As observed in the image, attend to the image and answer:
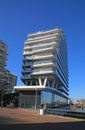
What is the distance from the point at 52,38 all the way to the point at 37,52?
25.5 ft

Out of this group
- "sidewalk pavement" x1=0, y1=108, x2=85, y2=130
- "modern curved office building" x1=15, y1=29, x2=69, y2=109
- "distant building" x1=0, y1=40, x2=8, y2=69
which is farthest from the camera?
"distant building" x1=0, y1=40, x2=8, y2=69

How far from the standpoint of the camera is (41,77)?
292 feet

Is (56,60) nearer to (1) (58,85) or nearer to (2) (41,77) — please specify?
(2) (41,77)

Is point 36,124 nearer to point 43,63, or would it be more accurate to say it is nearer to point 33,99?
point 33,99

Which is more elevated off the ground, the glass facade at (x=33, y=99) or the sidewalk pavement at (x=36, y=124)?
the glass facade at (x=33, y=99)

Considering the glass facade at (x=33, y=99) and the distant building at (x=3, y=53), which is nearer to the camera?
the glass facade at (x=33, y=99)

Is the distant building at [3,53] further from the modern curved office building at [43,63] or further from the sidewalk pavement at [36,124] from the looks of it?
the sidewalk pavement at [36,124]

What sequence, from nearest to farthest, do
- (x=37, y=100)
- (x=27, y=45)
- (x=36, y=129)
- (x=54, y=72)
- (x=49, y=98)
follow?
(x=36, y=129), (x=37, y=100), (x=49, y=98), (x=54, y=72), (x=27, y=45)

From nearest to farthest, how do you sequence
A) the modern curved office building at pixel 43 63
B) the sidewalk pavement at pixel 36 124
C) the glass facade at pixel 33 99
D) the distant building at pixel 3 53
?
the sidewalk pavement at pixel 36 124 < the glass facade at pixel 33 99 < the modern curved office building at pixel 43 63 < the distant building at pixel 3 53

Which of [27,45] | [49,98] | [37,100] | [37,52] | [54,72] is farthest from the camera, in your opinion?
[27,45]

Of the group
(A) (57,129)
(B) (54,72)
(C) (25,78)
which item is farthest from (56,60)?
(A) (57,129)

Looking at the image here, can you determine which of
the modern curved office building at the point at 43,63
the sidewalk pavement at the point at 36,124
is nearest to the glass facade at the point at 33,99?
the modern curved office building at the point at 43,63

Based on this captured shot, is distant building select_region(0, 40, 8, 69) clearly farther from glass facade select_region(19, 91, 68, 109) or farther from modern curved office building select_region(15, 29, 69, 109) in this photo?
glass facade select_region(19, 91, 68, 109)

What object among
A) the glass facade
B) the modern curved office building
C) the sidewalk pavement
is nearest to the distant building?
the modern curved office building
